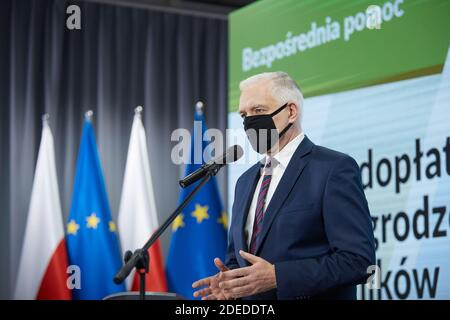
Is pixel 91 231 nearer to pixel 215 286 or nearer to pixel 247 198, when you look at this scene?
pixel 247 198

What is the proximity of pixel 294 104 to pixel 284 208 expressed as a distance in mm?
398

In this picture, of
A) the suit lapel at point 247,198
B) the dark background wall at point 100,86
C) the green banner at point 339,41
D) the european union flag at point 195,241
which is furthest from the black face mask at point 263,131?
the dark background wall at point 100,86

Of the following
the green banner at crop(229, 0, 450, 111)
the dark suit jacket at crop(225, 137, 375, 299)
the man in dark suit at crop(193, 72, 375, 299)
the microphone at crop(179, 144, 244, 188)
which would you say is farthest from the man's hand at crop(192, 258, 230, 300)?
the green banner at crop(229, 0, 450, 111)

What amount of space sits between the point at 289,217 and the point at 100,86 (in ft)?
14.7

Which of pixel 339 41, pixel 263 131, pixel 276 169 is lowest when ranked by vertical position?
pixel 276 169

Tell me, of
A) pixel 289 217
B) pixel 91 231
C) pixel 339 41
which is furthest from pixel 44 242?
pixel 289 217

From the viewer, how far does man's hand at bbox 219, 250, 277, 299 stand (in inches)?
82.7

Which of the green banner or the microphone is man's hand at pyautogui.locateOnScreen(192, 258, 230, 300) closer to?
the microphone

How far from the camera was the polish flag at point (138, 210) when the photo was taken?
19.1 ft

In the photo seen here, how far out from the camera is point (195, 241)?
5.91m

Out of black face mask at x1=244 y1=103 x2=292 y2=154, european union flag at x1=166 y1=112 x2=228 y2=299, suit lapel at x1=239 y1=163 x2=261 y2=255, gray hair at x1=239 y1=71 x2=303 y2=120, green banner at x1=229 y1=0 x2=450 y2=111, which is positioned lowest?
european union flag at x1=166 y1=112 x2=228 y2=299

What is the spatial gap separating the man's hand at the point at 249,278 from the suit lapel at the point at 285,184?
0.64 ft

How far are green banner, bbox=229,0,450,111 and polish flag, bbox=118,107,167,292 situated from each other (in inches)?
49.9
